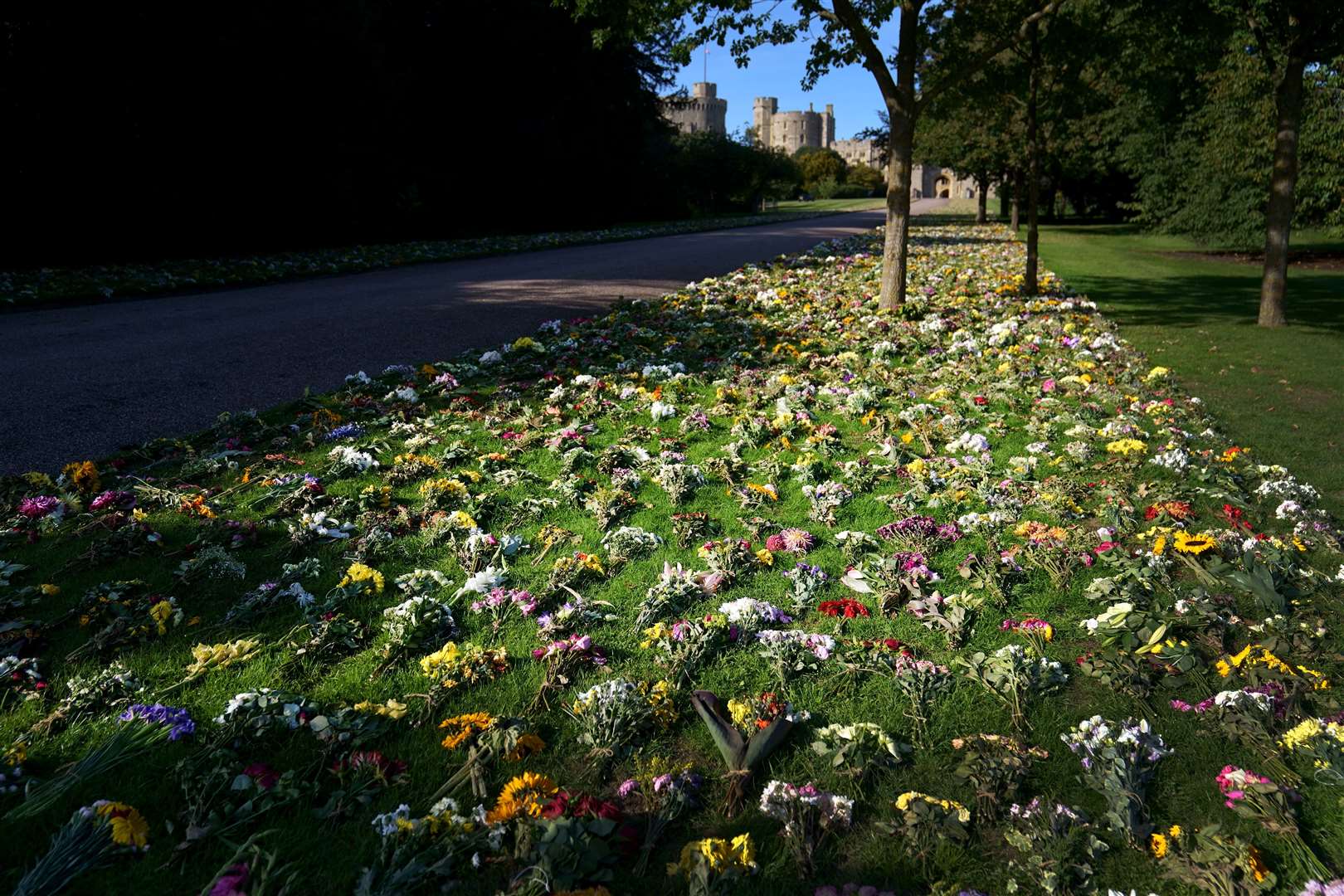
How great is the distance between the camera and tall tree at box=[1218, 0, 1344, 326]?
1033cm

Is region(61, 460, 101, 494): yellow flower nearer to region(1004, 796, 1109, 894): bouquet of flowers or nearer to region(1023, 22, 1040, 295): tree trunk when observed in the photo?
region(1004, 796, 1109, 894): bouquet of flowers

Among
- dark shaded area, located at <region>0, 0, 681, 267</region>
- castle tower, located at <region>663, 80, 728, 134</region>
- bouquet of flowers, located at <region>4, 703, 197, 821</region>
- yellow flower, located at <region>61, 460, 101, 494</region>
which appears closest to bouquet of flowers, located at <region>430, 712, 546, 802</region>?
bouquet of flowers, located at <region>4, 703, 197, 821</region>

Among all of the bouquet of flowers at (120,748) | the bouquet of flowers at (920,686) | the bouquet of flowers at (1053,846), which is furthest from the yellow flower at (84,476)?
the bouquet of flowers at (1053,846)

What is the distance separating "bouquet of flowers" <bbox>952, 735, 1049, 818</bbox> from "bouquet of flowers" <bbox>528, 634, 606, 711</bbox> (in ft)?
4.63

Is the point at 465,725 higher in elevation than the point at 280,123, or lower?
lower

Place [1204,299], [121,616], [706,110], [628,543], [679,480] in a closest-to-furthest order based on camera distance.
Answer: [121,616] → [628,543] → [679,480] → [1204,299] → [706,110]

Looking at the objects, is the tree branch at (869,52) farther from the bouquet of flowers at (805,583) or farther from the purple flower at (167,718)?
the purple flower at (167,718)

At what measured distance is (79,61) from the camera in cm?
1628

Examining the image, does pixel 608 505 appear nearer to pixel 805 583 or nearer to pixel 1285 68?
pixel 805 583

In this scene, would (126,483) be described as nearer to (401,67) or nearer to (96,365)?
(96,365)

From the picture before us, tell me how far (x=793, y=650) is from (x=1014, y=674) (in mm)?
867

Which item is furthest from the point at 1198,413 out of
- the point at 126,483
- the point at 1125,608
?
the point at 126,483

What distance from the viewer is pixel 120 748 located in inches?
96.8

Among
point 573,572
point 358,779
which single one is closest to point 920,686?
point 573,572
